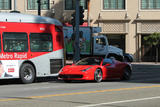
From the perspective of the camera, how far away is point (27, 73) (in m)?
21.0

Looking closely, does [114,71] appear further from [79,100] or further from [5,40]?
[79,100]

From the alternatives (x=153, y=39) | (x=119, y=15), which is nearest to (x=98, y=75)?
(x=153, y=39)

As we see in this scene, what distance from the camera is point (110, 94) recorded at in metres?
14.5

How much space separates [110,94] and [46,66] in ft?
26.0

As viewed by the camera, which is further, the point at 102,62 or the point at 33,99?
the point at 102,62

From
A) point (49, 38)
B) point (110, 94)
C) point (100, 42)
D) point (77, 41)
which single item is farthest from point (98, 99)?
point (100, 42)

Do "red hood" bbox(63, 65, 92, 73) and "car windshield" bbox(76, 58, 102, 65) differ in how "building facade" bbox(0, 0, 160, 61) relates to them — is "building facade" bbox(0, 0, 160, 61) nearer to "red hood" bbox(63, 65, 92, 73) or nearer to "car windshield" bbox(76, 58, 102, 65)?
"car windshield" bbox(76, 58, 102, 65)

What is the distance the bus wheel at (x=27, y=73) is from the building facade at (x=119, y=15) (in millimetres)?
32458

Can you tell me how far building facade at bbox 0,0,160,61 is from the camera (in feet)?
176

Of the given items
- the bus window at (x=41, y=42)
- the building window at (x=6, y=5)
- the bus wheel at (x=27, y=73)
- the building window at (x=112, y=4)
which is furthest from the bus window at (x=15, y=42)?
the building window at (x=112, y=4)

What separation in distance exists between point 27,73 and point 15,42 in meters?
1.53

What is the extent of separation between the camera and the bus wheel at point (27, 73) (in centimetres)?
2067

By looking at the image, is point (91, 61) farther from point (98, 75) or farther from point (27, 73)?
point (27, 73)

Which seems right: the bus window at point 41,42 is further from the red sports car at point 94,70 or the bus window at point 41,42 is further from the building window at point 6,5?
the building window at point 6,5
